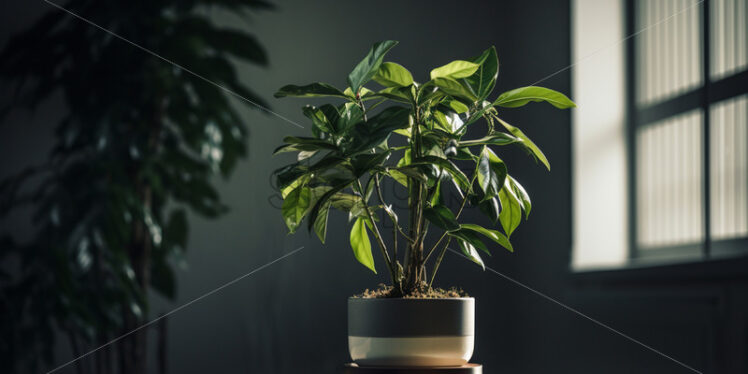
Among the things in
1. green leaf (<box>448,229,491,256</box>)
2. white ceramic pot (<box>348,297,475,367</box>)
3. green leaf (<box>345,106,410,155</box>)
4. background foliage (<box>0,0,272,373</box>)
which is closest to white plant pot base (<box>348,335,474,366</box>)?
white ceramic pot (<box>348,297,475,367</box>)

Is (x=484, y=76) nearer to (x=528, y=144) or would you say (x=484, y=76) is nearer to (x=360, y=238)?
(x=528, y=144)

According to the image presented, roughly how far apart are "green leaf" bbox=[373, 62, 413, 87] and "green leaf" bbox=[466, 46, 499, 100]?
3.5 inches

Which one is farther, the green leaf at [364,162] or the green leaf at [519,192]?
the green leaf at [519,192]

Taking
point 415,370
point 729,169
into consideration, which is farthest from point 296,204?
point 729,169

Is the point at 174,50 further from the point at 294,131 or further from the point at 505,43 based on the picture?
the point at 505,43

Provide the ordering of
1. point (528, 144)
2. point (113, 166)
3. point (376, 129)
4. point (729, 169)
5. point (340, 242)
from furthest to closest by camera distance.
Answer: point (340, 242) < point (113, 166) < point (729, 169) < point (528, 144) < point (376, 129)

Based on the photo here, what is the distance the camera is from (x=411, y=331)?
2.75 ft

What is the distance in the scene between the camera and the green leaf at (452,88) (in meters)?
0.85

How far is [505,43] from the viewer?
160 cm

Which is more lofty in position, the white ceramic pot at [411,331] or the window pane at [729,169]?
the window pane at [729,169]

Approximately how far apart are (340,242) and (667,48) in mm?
814

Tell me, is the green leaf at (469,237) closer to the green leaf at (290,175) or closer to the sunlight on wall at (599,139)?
the green leaf at (290,175)

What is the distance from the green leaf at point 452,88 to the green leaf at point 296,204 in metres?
0.24

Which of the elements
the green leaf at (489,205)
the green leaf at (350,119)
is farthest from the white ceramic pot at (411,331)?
the green leaf at (350,119)
